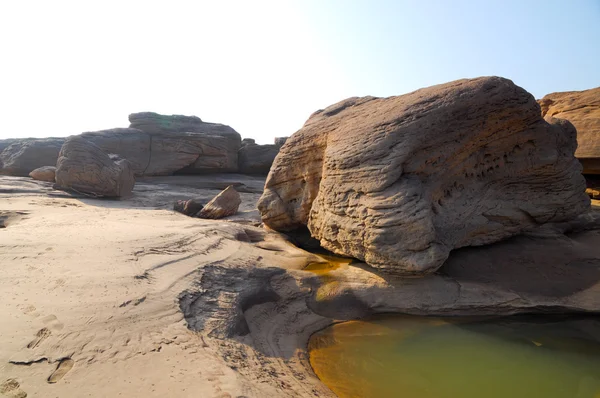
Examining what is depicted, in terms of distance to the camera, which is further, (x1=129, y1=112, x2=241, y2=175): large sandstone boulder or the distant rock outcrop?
(x1=129, y1=112, x2=241, y2=175): large sandstone boulder

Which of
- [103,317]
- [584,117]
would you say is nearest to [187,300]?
[103,317]

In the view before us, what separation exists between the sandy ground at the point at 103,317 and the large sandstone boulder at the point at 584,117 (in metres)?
10.3

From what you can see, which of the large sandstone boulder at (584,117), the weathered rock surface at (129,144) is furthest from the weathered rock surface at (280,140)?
the large sandstone boulder at (584,117)

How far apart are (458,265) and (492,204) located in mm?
1114

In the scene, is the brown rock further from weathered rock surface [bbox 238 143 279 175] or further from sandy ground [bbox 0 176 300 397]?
weathered rock surface [bbox 238 143 279 175]

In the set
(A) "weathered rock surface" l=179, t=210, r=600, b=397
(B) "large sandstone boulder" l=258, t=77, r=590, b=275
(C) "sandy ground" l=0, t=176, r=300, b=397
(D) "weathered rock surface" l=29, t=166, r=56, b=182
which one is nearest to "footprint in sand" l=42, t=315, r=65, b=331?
(C) "sandy ground" l=0, t=176, r=300, b=397

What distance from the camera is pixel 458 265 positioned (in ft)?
16.7

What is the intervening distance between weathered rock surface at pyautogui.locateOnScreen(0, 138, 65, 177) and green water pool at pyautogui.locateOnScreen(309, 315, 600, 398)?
16.3 meters

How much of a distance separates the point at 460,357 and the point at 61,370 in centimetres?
346

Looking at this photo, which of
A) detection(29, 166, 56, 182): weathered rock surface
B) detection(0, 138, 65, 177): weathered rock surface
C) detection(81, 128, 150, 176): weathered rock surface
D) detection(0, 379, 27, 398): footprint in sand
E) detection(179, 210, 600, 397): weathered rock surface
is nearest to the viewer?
detection(0, 379, 27, 398): footprint in sand

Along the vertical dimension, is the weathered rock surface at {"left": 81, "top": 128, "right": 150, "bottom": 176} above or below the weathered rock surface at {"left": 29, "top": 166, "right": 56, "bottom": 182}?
above

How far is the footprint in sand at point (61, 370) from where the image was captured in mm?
2123

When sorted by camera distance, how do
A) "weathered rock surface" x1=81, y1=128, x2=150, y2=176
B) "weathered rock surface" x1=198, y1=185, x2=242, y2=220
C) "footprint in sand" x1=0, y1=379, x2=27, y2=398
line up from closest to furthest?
1. "footprint in sand" x1=0, y1=379, x2=27, y2=398
2. "weathered rock surface" x1=198, y1=185, x2=242, y2=220
3. "weathered rock surface" x1=81, y1=128, x2=150, y2=176

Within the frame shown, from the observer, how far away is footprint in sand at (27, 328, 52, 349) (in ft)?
7.78
